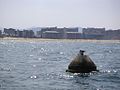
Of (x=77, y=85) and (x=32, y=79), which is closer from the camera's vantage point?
(x=77, y=85)

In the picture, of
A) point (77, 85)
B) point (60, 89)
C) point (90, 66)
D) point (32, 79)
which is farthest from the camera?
point (90, 66)

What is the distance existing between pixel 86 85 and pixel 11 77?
918 centimetres

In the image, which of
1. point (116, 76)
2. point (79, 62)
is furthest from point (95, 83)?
point (116, 76)

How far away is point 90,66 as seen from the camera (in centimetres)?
4356

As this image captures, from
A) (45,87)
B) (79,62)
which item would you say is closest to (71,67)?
(79,62)

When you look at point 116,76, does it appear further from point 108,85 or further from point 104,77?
point 108,85

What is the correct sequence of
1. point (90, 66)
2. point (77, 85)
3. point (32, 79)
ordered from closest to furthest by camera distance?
point (77, 85) < point (32, 79) < point (90, 66)

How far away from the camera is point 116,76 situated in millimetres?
45938

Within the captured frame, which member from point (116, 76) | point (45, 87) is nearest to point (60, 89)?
point (45, 87)

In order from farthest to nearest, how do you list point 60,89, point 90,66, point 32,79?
point 90,66 → point 32,79 → point 60,89

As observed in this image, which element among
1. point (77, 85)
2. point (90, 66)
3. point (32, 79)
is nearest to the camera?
point (77, 85)

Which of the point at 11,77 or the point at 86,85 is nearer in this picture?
the point at 86,85

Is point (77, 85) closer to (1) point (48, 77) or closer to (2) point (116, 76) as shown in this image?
(1) point (48, 77)

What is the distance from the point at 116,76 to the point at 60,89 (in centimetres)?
1348
